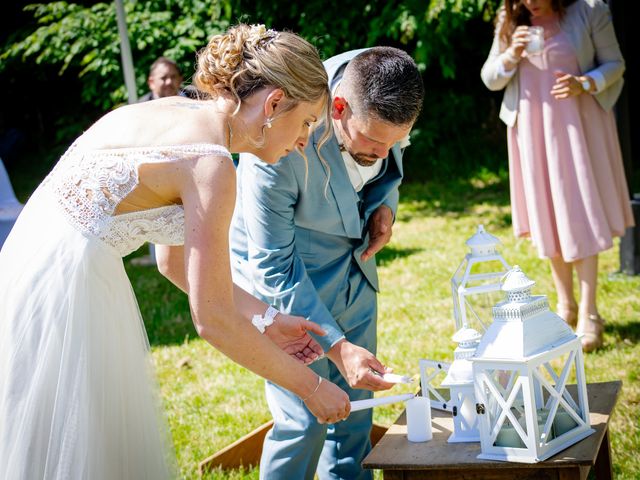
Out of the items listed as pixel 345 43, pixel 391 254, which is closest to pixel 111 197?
pixel 391 254

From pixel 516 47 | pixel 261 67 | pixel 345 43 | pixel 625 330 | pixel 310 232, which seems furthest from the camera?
pixel 345 43

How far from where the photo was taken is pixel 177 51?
10.5 m

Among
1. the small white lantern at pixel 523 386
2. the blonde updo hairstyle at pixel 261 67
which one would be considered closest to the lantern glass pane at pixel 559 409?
the small white lantern at pixel 523 386

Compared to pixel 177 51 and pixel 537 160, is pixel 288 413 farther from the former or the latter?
pixel 177 51

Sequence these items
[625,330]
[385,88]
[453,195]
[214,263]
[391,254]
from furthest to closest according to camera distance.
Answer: [453,195] < [391,254] < [625,330] < [385,88] < [214,263]

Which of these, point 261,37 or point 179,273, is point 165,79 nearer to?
point 179,273

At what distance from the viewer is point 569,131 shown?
4.73 metres

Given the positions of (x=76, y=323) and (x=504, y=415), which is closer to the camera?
(x=76, y=323)

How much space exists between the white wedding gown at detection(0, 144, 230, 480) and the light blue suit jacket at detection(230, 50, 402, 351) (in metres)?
0.58

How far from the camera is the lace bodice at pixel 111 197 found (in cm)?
212

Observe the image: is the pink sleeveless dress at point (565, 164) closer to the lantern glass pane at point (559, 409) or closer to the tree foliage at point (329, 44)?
the lantern glass pane at point (559, 409)

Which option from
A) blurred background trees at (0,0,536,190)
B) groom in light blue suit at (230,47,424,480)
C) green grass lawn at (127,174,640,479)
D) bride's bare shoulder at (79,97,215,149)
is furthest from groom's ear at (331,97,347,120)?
blurred background trees at (0,0,536,190)

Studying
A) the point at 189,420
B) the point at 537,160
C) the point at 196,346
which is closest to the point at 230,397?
the point at 189,420

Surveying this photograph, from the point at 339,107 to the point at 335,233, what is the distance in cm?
44
